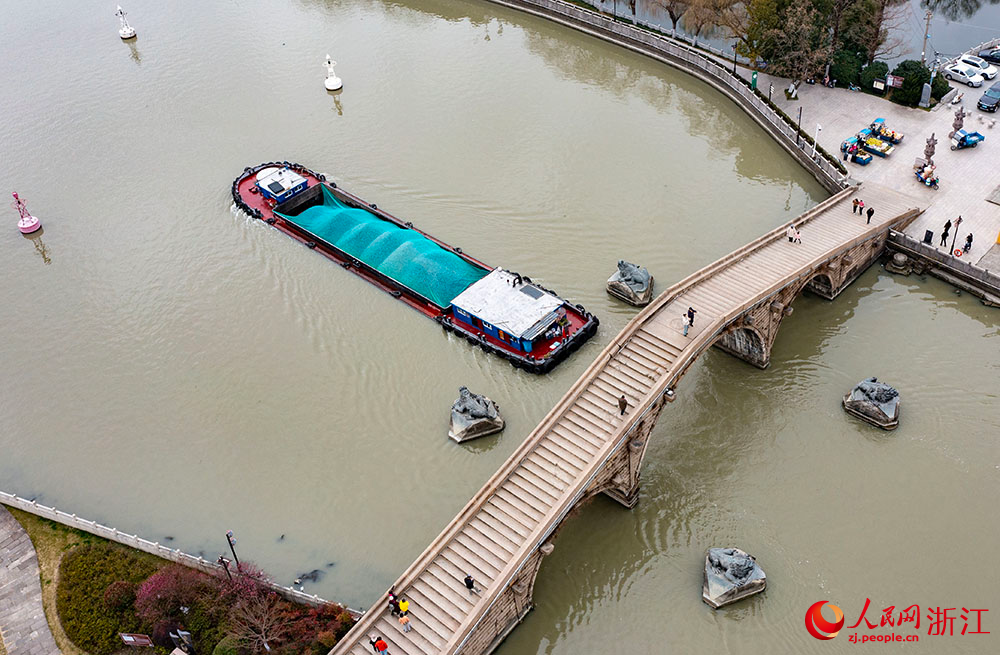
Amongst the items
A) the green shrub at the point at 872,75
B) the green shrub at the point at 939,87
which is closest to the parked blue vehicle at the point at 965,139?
the green shrub at the point at 939,87

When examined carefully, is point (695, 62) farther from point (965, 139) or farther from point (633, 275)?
point (633, 275)

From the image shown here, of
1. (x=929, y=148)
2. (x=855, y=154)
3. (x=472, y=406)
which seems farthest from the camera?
(x=855, y=154)

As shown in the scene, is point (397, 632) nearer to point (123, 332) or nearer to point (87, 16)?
point (123, 332)

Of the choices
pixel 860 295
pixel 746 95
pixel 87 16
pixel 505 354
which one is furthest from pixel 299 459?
pixel 87 16

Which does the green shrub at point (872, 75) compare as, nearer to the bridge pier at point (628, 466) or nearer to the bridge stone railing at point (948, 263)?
the bridge stone railing at point (948, 263)

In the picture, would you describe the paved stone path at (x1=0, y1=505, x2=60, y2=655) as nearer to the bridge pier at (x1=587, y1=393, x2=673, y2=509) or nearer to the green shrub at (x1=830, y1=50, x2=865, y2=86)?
the bridge pier at (x1=587, y1=393, x2=673, y2=509)

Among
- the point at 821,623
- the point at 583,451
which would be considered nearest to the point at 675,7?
the point at 583,451
